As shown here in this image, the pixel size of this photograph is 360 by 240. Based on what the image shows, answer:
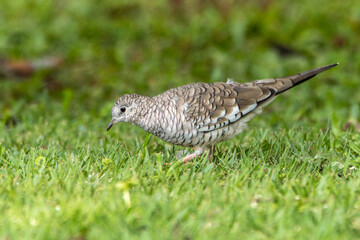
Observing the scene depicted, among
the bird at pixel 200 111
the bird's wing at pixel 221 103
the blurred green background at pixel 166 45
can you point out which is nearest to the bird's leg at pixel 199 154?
the bird at pixel 200 111

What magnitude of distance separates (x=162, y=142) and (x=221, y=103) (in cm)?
109

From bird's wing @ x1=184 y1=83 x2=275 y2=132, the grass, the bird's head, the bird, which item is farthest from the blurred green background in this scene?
bird's wing @ x1=184 y1=83 x2=275 y2=132

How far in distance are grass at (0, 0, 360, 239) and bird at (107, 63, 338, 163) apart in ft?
0.73

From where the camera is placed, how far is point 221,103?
16.7 ft

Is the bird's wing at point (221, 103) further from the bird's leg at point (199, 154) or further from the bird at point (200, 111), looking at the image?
the bird's leg at point (199, 154)

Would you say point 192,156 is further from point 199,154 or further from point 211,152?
point 211,152

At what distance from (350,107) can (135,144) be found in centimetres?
342

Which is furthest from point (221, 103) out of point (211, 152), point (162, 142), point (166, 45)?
point (166, 45)

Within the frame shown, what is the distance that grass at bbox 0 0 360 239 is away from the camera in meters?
3.61

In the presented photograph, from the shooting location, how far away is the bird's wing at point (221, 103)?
16.3 ft

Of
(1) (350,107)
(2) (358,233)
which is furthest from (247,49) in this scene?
(2) (358,233)

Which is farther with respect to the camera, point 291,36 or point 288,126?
point 291,36

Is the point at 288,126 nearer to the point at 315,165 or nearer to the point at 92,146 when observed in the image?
the point at 315,165

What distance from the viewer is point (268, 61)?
9016mm
